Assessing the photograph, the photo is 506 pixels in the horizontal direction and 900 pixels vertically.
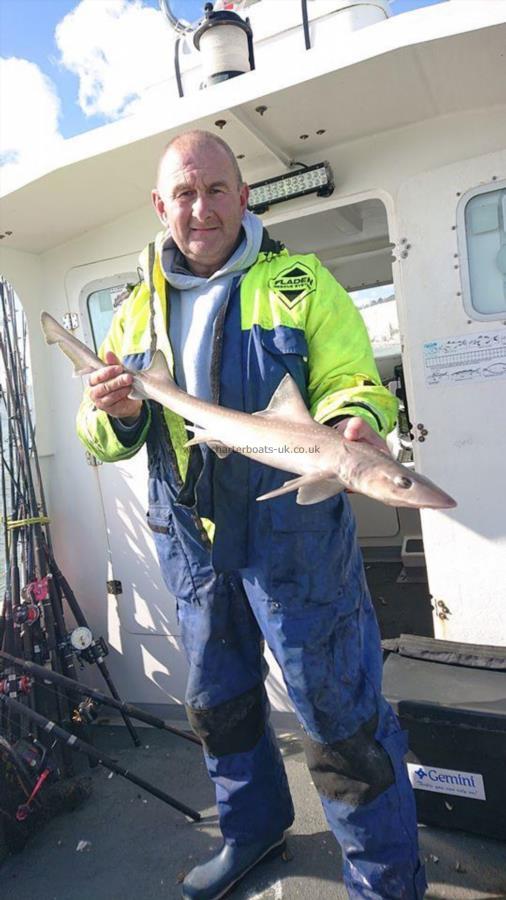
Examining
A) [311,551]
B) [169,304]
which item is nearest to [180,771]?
[311,551]

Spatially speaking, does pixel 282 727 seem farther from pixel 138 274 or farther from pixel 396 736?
pixel 138 274

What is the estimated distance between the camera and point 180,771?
12.8ft

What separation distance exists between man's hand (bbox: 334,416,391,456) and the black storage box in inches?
67.0

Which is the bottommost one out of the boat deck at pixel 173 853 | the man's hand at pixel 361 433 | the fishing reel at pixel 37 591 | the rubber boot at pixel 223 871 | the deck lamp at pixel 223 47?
the boat deck at pixel 173 853

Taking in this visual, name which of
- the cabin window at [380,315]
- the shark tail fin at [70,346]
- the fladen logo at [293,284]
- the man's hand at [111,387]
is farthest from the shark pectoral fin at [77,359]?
the cabin window at [380,315]

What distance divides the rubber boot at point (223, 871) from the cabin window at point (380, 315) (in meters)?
6.02

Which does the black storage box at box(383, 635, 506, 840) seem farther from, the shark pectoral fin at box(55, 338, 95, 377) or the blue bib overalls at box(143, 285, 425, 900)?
the shark pectoral fin at box(55, 338, 95, 377)

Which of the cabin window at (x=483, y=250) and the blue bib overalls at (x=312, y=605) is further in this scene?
the cabin window at (x=483, y=250)

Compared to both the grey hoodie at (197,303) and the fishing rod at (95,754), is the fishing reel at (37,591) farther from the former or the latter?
the grey hoodie at (197,303)

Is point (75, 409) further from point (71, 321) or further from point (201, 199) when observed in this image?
point (201, 199)

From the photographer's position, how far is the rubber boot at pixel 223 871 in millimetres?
2736

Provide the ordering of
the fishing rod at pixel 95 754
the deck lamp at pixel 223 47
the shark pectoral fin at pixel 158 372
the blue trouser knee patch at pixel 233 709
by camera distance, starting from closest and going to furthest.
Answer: the shark pectoral fin at pixel 158 372
the blue trouser knee patch at pixel 233 709
the fishing rod at pixel 95 754
the deck lamp at pixel 223 47

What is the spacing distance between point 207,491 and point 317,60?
227 centimetres

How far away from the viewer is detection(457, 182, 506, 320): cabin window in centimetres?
347
